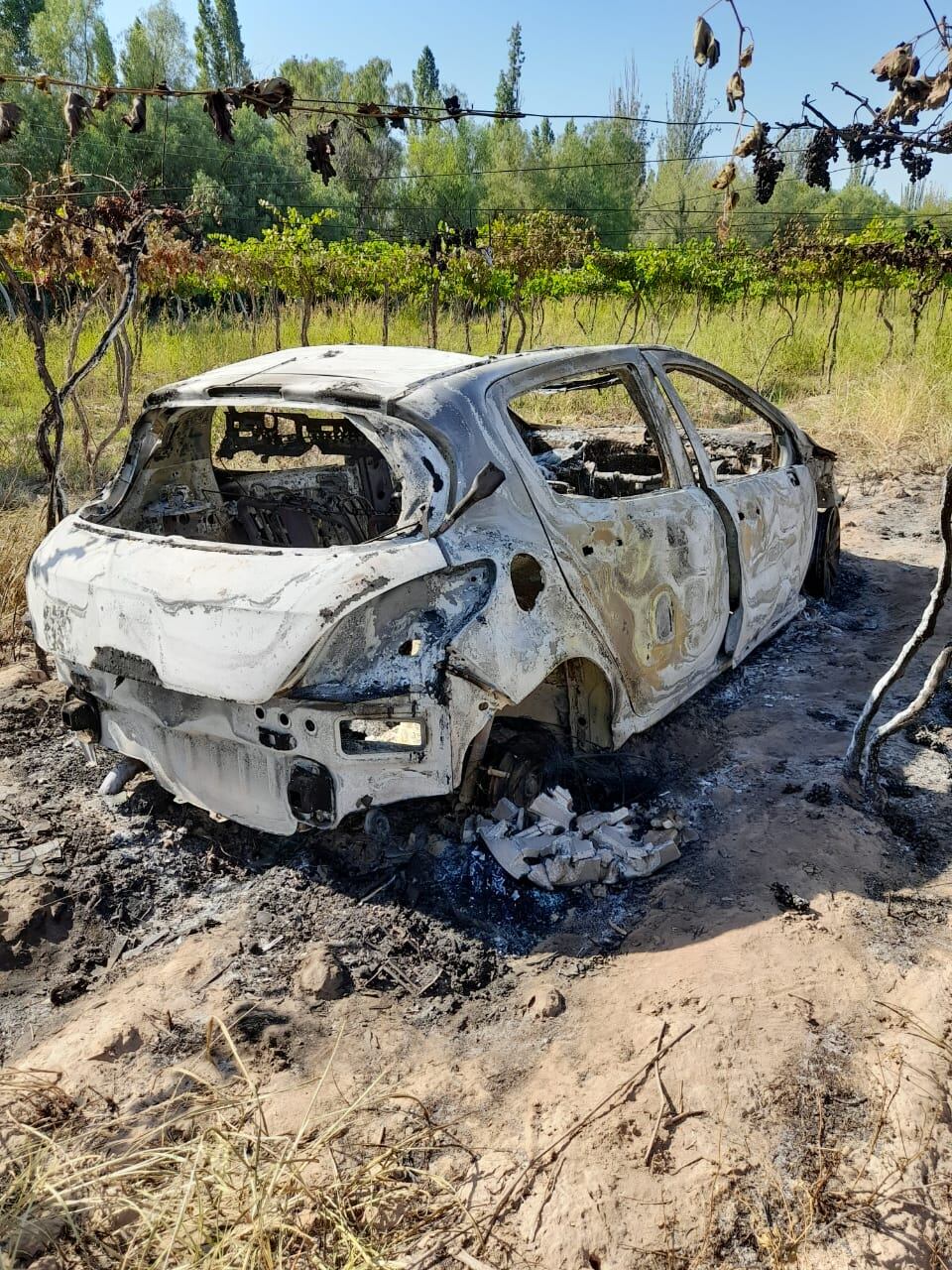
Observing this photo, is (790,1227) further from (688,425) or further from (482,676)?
(688,425)

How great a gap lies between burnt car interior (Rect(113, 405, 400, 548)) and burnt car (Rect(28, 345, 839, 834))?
0.04 ft

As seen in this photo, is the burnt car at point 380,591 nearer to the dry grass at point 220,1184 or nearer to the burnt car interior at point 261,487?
the burnt car interior at point 261,487

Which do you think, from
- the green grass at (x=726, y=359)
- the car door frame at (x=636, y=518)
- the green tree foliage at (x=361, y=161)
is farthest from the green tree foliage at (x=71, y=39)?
the car door frame at (x=636, y=518)

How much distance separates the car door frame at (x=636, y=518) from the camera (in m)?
3.13

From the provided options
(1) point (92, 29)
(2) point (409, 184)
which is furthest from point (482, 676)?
(2) point (409, 184)

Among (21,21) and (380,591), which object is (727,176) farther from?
(21,21)

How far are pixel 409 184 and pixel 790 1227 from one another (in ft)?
140

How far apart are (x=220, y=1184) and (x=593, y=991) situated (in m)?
1.16

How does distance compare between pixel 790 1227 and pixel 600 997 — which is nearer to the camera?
pixel 790 1227

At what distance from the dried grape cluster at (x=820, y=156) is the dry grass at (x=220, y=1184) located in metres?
2.96

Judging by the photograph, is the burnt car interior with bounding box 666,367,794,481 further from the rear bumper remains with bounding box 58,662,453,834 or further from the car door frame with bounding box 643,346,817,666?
the rear bumper remains with bounding box 58,662,453,834

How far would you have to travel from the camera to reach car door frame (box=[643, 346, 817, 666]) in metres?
4.07

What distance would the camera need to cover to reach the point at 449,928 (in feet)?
9.54

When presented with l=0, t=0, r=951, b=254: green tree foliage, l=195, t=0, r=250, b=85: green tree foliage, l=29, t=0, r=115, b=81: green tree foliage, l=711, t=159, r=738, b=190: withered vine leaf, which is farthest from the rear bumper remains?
l=195, t=0, r=250, b=85: green tree foliage
